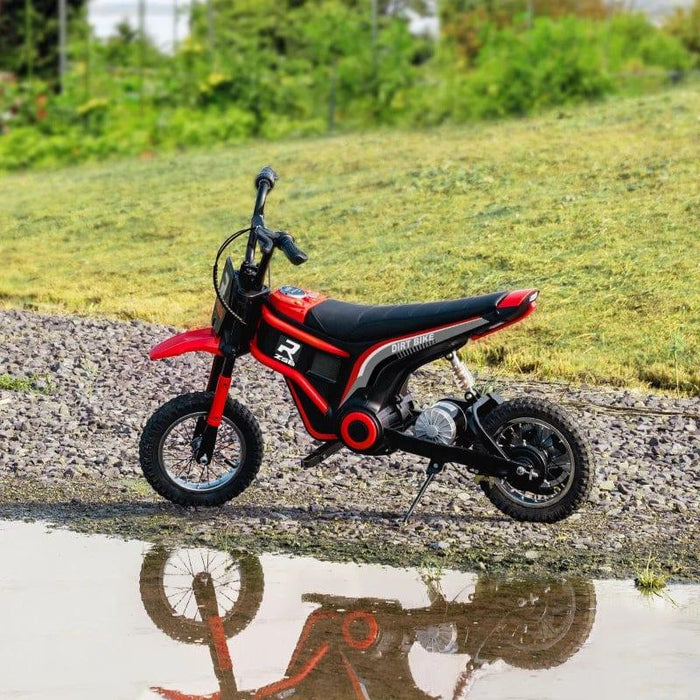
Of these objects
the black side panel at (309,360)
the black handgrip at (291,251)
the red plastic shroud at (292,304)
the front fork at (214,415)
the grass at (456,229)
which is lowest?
the grass at (456,229)

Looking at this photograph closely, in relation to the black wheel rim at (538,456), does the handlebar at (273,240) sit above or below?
above

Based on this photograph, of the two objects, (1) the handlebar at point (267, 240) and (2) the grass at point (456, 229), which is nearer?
(1) the handlebar at point (267, 240)

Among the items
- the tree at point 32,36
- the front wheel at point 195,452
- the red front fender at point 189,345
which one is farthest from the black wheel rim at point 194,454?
the tree at point 32,36

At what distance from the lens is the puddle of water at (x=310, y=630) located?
534 cm

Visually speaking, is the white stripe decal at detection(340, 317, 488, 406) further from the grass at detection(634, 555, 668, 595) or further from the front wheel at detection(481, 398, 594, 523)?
the grass at detection(634, 555, 668, 595)

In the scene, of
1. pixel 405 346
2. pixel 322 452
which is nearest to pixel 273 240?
pixel 405 346

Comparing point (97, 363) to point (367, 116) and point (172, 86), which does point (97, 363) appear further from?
point (172, 86)

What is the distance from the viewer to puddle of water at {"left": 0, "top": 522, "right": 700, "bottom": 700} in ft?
17.5

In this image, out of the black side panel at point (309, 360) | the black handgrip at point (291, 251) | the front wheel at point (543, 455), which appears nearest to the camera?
the black handgrip at point (291, 251)

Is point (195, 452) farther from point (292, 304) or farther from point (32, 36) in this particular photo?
point (32, 36)

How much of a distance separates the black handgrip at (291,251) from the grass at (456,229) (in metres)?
4.57

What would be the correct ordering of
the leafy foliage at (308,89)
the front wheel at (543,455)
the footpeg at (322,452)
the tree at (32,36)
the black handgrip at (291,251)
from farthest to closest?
the tree at (32,36)
the leafy foliage at (308,89)
the footpeg at (322,452)
the front wheel at (543,455)
the black handgrip at (291,251)

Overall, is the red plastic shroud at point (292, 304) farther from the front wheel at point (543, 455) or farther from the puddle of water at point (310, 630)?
the puddle of water at point (310, 630)

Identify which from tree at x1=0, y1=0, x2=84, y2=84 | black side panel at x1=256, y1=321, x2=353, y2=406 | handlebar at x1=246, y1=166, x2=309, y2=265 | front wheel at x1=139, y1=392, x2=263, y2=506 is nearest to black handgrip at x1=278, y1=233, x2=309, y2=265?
handlebar at x1=246, y1=166, x2=309, y2=265
